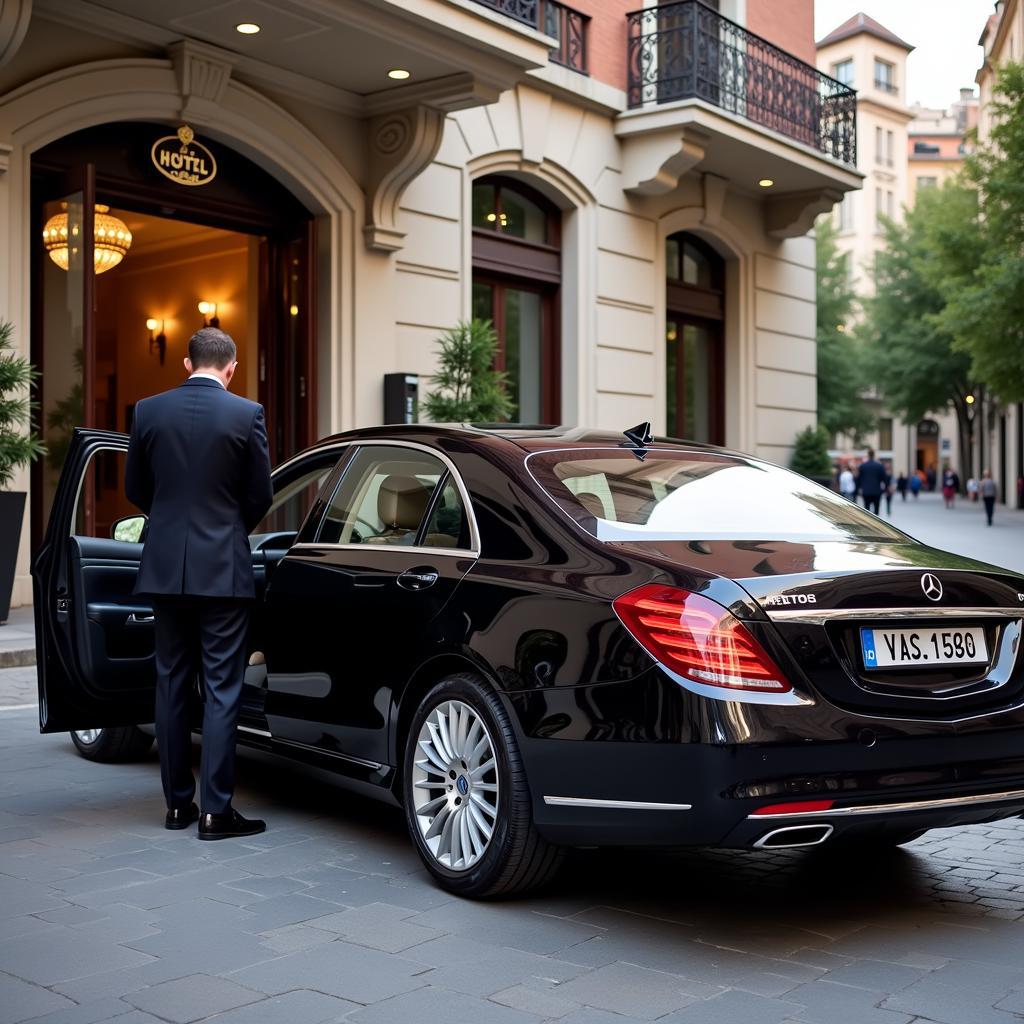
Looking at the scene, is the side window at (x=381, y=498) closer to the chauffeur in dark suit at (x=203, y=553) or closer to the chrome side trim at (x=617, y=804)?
the chauffeur in dark suit at (x=203, y=553)

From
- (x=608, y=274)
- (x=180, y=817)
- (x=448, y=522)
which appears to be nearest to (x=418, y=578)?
(x=448, y=522)

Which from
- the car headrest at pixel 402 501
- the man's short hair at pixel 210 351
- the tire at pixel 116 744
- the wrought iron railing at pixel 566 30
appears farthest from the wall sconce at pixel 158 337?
the car headrest at pixel 402 501

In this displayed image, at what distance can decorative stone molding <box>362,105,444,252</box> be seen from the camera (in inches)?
571

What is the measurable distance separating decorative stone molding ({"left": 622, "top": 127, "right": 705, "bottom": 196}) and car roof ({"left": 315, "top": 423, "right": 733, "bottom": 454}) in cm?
1345

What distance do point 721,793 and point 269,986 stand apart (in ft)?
4.18

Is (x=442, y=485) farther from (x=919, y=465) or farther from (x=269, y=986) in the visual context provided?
(x=919, y=465)

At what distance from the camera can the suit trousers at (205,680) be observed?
5.18m

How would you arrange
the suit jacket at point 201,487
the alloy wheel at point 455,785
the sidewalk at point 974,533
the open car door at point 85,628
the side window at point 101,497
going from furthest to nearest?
the sidewalk at point 974,533 < the side window at point 101,497 < the open car door at point 85,628 < the suit jacket at point 201,487 < the alloy wheel at point 455,785

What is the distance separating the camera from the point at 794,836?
150 inches

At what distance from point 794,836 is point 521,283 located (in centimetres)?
1473

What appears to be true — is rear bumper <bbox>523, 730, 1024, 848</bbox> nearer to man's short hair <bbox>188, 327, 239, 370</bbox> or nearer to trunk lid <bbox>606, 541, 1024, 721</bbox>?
trunk lid <bbox>606, 541, 1024, 721</bbox>

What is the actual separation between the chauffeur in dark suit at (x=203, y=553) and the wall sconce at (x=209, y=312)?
12700 millimetres

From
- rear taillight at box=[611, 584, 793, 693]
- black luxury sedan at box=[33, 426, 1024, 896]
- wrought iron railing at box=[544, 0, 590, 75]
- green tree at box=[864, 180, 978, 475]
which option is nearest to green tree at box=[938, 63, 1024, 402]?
wrought iron railing at box=[544, 0, 590, 75]

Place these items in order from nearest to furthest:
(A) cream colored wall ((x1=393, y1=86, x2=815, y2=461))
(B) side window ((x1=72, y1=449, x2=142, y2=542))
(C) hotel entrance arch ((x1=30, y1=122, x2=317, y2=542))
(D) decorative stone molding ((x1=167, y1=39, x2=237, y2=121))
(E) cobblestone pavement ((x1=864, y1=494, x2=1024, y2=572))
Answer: (B) side window ((x1=72, y1=449, x2=142, y2=542)) → (C) hotel entrance arch ((x1=30, y1=122, x2=317, y2=542)) → (D) decorative stone molding ((x1=167, y1=39, x2=237, y2=121)) → (A) cream colored wall ((x1=393, y1=86, x2=815, y2=461)) → (E) cobblestone pavement ((x1=864, y1=494, x2=1024, y2=572))
